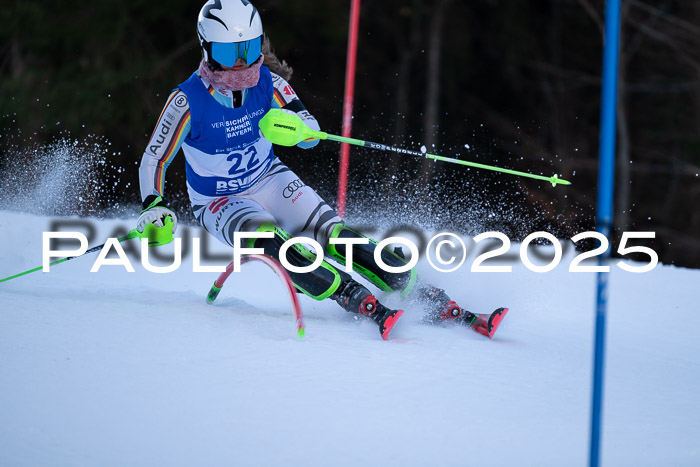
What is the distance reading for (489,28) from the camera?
14.5 metres

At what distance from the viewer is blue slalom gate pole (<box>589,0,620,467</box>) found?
6.76 ft

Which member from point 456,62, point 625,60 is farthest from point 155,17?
point 625,60

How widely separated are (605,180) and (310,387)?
116 cm

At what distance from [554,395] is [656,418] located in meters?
0.33

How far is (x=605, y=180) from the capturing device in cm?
208

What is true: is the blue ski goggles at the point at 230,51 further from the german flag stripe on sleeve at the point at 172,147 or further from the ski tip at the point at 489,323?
the ski tip at the point at 489,323

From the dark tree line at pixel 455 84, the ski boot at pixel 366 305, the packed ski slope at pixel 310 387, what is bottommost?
the packed ski slope at pixel 310 387

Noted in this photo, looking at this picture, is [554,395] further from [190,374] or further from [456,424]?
[190,374]

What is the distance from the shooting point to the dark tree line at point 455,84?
421 inches

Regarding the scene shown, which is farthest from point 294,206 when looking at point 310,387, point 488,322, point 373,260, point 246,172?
point 310,387

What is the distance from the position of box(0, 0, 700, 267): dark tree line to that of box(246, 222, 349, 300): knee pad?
210 inches

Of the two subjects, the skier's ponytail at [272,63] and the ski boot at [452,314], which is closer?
the ski boot at [452,314]

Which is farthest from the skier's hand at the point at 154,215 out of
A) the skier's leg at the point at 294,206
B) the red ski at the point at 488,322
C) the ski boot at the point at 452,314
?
the red ski at the point at 488,322

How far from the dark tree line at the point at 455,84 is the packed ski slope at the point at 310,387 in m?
5.24
